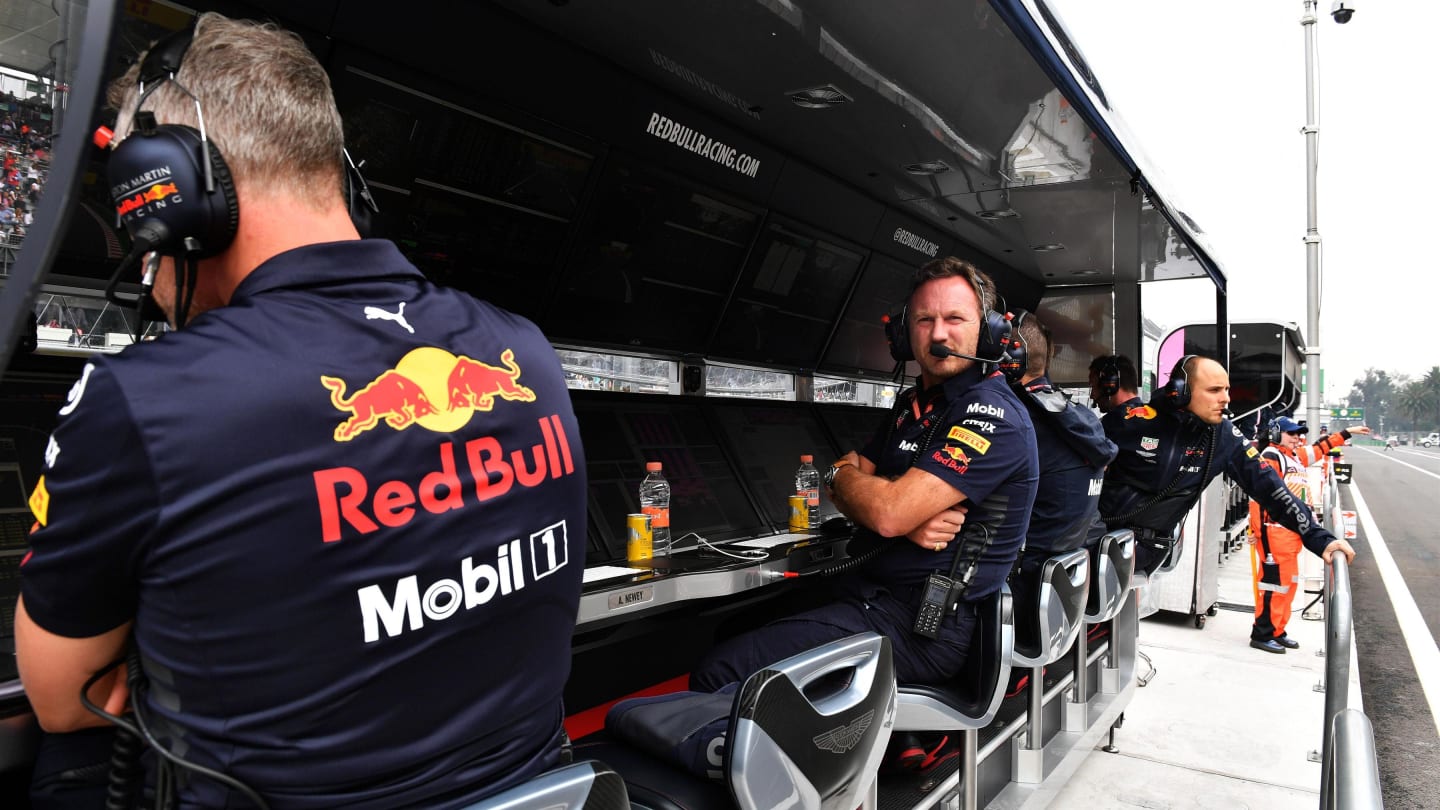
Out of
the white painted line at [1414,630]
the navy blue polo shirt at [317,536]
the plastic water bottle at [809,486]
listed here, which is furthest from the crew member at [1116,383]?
the navy blue polo shirt at [317,536]

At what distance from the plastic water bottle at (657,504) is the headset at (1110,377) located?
11.0 feet

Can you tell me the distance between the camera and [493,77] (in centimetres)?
279

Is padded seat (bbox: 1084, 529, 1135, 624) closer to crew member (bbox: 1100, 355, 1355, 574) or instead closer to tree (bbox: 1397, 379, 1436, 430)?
crew member (bbox: 1100, 355, 1355, 574)

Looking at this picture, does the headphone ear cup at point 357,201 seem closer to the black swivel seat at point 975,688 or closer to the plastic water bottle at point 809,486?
the black swivel seat at point 975,688

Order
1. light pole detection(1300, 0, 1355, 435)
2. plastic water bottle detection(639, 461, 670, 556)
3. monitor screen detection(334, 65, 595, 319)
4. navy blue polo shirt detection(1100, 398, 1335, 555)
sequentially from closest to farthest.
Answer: monitor screen detection(334, 65, 595, 319)
plastic water bottle detection(639, 461, 670, 556)
navy blue polo shirt detection(1100, 398, 1335, 555)
light pole detection(1300, 0, 1355, 435)

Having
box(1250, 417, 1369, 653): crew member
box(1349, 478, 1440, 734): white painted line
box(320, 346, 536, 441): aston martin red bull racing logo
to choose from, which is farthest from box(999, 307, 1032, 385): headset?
box(1349, 478, 1440, 734): white painted line

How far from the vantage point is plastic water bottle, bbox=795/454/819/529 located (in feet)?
12.5

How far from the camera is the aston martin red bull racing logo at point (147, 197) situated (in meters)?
0.98

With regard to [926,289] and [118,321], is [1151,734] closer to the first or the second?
[926,289]

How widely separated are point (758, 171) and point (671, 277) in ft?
2.15

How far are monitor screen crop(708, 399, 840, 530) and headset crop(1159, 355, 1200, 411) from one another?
185 cm

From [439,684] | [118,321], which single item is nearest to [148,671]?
[439,684]

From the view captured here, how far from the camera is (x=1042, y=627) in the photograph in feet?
9.14

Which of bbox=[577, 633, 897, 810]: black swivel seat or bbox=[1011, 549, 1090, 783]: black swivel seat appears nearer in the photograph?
bbox=[577, 633, 897, 810]: black swivel seat
